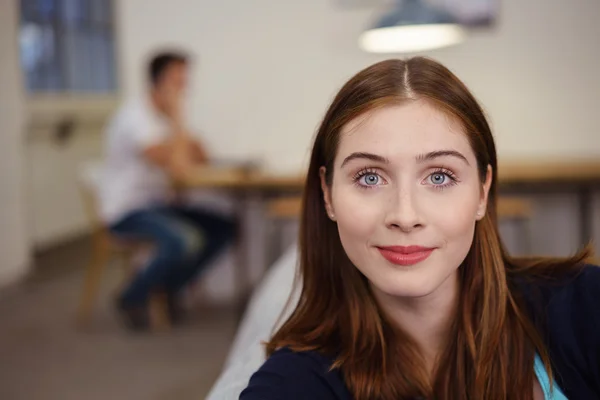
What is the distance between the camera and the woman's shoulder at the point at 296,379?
926 millimetres

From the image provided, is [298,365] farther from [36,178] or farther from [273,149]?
[36,178]

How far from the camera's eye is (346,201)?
3.28 feet

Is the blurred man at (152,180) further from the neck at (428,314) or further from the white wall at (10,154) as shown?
the neck at (428,314)

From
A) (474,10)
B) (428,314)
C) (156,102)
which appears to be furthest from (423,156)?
(474,10)

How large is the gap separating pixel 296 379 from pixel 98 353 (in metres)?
2.73

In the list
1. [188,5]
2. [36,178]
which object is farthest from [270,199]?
[36,178]

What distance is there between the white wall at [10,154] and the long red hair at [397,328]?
4020mm

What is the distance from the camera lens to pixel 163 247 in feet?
12.3

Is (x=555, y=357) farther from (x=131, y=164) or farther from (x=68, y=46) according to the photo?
(x=68, y=46)

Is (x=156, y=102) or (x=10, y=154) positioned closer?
(x=156, y=102)

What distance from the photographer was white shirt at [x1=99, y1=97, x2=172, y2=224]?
3.73 metres

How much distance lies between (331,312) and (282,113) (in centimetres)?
321

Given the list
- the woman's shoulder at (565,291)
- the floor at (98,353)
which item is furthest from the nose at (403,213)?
the floor at (98,353)

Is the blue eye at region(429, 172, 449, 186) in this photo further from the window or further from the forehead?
the window
